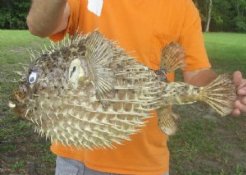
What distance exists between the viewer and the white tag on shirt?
96.2 inches

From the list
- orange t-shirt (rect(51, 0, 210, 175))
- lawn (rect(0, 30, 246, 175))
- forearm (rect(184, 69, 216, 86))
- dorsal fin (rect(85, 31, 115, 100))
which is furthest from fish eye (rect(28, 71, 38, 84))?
lawn (rect(0, 30, 246, 175))

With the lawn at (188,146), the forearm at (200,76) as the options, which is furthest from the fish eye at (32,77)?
the lawn at (188,146)

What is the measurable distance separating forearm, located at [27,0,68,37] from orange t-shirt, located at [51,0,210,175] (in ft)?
0.77

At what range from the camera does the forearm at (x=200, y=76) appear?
2.61m

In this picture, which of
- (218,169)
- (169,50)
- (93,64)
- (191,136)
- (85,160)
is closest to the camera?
(93,64)

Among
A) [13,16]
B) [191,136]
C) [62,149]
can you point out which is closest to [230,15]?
[13,16]

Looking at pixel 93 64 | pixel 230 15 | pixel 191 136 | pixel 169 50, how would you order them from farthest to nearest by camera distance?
pixel 230 15
pixel 191 136
pixel 169 50
pixel 93 64

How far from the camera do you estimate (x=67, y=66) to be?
69.7 inches

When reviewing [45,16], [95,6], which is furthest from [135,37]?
[45,16]

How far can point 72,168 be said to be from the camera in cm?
262

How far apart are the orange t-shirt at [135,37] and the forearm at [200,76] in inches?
8.9

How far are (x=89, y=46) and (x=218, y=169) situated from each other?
3.89 m

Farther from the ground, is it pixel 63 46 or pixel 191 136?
pixel 63 46

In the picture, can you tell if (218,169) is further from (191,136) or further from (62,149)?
(62,149)
